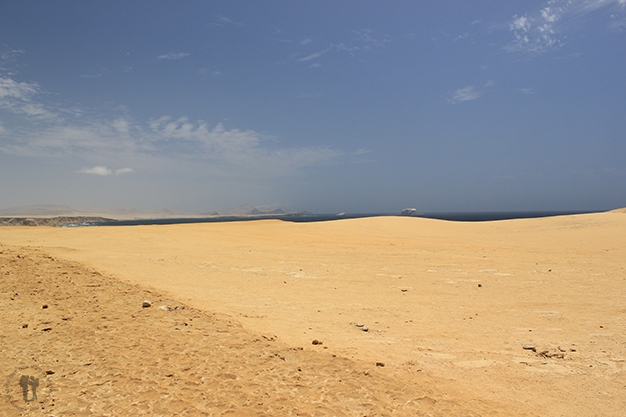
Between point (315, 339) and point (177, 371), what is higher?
point (177, 371)

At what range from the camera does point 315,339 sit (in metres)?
4.30

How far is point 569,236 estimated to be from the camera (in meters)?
16.0

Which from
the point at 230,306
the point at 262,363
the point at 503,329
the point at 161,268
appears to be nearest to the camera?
the point at 262,363

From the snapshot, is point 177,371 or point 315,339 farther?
point 315,339

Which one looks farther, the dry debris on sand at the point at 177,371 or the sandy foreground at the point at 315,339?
the sandy foreground at the point at 315,339

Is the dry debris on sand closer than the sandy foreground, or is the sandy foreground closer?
the dry debris on sand

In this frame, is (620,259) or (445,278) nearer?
(445,278)

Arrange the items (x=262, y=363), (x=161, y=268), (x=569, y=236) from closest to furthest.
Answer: (x=262, y=363), (x=161, y=268), (x=569, y=236)

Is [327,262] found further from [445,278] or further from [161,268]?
[161,268]

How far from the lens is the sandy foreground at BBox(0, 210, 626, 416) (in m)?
2.87

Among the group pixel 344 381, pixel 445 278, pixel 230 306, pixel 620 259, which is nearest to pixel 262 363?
pixel 344 381

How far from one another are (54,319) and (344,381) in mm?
4273

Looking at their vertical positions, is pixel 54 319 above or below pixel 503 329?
above

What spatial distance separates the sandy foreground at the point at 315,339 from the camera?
287cm
